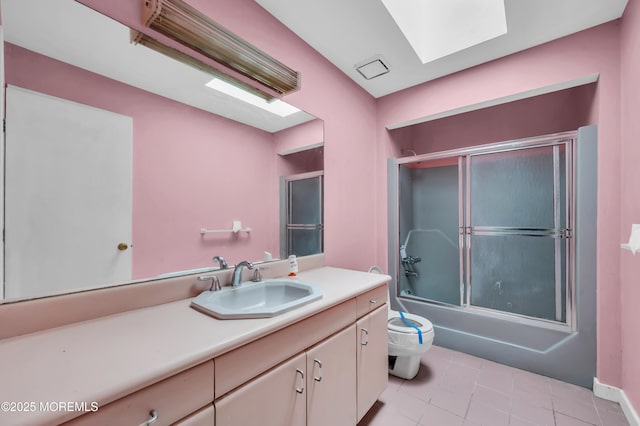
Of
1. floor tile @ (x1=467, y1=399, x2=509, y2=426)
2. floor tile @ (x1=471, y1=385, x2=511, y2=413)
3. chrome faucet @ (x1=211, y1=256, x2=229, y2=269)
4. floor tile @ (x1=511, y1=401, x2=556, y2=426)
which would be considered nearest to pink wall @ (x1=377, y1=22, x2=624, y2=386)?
floor tile @ (x1=511, y1=401, x2=556, y2=426)

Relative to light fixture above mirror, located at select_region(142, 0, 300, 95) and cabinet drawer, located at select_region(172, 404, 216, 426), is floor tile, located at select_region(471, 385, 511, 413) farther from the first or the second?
light fixture above mirror, located at select_region(142, 0, 300, 95)

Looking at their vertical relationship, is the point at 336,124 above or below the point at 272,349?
above

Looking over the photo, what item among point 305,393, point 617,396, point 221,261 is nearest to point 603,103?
point 617,396

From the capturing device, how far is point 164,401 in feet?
2.23

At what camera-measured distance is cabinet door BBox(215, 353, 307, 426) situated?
2.71ft

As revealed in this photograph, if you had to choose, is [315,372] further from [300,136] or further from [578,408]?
[578,408]

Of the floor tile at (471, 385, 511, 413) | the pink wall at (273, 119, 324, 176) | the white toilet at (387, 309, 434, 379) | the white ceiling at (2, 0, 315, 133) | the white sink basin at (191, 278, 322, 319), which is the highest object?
the white ceiling at (2, 0, 315, 133)

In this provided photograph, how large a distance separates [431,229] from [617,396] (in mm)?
1950

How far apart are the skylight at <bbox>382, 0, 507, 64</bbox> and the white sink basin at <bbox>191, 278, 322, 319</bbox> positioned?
72.1 inches

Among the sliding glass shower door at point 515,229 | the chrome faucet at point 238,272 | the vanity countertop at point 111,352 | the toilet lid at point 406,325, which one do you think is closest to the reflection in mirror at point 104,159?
the chrome faucet at point 238,272

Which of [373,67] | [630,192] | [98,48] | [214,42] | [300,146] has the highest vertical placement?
[373,67]

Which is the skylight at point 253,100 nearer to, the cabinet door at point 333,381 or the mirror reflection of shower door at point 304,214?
the mirror reflection of shower door at point 304,214

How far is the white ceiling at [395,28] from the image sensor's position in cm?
161

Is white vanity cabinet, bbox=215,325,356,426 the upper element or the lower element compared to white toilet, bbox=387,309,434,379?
upper
